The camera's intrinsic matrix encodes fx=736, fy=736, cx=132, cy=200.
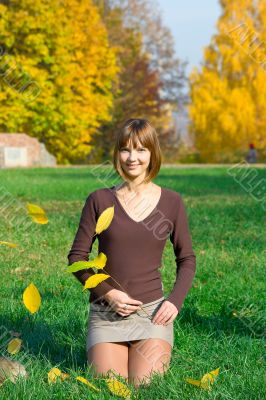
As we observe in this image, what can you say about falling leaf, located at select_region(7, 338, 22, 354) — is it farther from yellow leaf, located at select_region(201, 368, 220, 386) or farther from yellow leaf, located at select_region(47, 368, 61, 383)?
yellow leaf, located at select_region(201, 368, 220, 386)

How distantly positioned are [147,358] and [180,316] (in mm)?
1309

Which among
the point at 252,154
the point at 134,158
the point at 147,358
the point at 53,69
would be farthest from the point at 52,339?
the point at 252,154

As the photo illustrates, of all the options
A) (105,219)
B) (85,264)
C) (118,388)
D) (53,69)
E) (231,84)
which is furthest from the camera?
(231,84)

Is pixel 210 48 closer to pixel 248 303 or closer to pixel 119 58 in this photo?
pixel 119 58

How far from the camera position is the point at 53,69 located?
36219mm

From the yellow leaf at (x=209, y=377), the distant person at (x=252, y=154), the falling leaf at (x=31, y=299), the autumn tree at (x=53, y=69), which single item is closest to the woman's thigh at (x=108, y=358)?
the yellow leaf at (x=209, y=377)

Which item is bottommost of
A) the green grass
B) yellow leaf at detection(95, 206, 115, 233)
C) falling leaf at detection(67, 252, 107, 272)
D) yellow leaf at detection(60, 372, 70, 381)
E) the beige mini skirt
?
the green grass

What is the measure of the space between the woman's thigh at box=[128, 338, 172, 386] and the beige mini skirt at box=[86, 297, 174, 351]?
0.12 ft

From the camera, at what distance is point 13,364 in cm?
373

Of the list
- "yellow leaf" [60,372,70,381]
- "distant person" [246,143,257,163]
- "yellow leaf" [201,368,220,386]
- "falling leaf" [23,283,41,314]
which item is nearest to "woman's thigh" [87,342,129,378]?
"yellow leaf" [60,372,70,381]

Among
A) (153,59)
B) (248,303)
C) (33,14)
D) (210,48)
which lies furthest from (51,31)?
(248,303)

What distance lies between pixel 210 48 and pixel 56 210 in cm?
2905

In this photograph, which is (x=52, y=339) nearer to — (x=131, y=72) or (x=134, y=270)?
(x=134, y=270)

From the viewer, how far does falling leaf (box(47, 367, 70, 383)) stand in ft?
11.9
